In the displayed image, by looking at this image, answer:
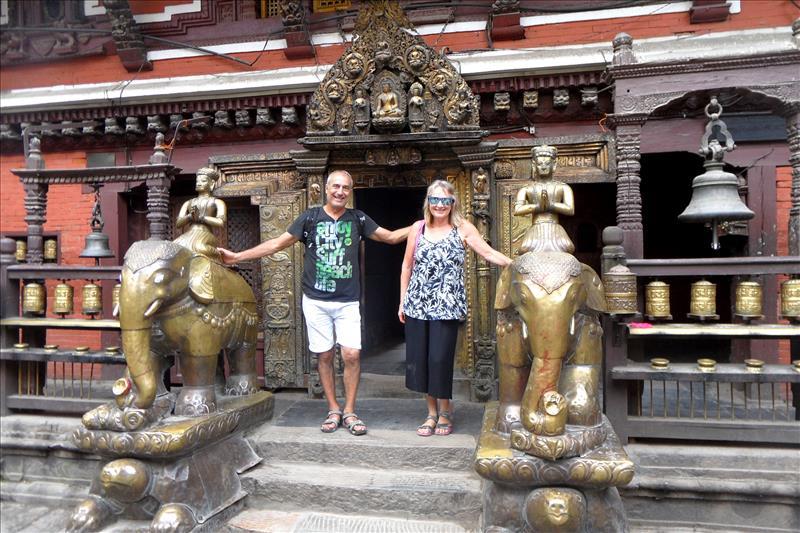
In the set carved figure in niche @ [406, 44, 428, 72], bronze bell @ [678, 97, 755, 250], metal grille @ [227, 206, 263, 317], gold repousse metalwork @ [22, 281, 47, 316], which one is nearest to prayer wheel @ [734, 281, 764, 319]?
bronze bell @ [678, 97, 755, 250]

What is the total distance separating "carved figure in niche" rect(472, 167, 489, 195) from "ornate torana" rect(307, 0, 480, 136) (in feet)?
1.26

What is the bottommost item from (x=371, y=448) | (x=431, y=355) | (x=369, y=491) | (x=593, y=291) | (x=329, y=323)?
(x=369, y=491)

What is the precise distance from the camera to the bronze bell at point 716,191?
341 cm

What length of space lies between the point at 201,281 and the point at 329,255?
0.90 meters

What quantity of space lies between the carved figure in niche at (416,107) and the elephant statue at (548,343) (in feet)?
6.33

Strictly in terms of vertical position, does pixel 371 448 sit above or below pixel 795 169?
below

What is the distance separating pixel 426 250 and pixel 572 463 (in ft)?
5.41

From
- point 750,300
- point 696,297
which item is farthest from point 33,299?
point 750,300

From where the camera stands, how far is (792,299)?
10.8 ft

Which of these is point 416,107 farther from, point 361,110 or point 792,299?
point 792,299

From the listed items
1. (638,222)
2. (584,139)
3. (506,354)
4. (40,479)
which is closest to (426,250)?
(506,354)

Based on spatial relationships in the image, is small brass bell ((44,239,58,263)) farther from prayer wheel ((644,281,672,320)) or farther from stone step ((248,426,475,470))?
prayer wheel ((644,281,672,320))

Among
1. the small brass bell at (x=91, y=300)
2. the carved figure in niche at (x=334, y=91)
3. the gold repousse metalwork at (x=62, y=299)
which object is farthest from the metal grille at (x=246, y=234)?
the carved figure in niche at (x=334, y=91)

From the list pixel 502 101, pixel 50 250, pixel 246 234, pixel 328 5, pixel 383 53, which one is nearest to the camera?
pixel 383 53
